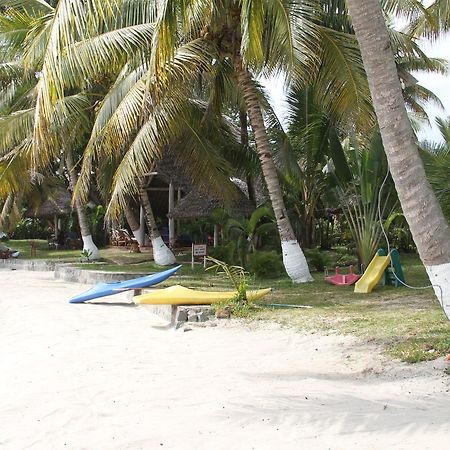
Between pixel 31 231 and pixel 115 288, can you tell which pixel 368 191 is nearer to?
pixel 115 288

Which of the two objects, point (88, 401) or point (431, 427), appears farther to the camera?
point (88, 401)

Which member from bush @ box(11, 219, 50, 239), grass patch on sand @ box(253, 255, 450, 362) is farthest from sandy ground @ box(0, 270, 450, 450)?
bush @ box(11, 219, 50, 239)

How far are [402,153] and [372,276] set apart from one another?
19.1 ft

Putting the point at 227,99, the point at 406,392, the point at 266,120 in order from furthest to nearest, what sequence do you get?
the point at 266,120, the point at 227,99, the point at 406,392

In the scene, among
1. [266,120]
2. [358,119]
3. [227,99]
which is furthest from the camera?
[266,120]

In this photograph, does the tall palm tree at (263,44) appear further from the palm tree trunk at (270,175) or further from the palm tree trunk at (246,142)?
the palm tree trunk at (246,142)

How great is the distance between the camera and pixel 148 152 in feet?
41.8

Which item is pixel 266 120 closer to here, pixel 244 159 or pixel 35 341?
pixel 244 159

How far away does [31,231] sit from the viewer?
3538 cm

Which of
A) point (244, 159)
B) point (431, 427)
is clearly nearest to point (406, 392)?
point (431, 427)

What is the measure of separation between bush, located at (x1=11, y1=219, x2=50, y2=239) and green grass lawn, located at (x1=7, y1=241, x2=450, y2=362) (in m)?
22.8

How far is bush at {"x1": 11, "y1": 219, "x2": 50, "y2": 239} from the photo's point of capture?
35.1m

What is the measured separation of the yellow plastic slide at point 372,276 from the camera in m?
10.9

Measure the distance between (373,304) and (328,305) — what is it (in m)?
0.66
